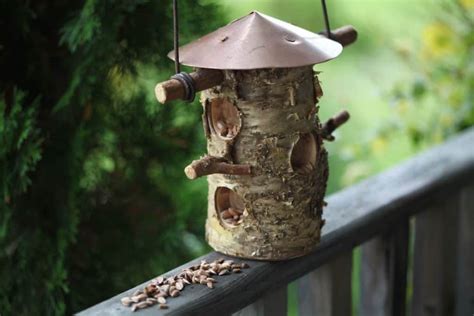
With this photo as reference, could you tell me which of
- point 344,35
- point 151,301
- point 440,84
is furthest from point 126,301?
point 440,84

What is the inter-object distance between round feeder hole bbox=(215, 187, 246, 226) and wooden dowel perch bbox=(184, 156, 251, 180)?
73 millimetres

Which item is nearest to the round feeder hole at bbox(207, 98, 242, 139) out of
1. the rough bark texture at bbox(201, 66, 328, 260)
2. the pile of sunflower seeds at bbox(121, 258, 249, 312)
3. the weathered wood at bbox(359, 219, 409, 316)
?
the rough bark texture at bbox(201, 66, 328, 260)

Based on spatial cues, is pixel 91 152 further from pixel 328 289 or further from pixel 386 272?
pixel 386 272

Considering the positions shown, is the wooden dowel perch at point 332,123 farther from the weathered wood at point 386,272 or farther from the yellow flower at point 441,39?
the yellow flower at point 441,39

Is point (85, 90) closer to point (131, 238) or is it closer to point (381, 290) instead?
point (131, 238)

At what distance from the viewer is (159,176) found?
160 cm

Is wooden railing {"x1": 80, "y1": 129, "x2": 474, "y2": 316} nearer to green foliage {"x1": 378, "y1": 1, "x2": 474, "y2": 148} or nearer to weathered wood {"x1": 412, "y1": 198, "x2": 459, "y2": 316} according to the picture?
weathered wood {"x1": 412, "y1": 198, "x2": 459, "y2": 316}

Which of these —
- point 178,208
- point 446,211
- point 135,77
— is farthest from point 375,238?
point 135,77

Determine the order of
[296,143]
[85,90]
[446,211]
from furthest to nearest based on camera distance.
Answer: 1. [446,211]
2. [85,90]
3. [296,143]

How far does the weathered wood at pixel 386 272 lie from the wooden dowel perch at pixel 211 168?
53 centimetres

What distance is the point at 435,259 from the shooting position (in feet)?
5.81

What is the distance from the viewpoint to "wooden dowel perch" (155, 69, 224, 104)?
1.02 meters

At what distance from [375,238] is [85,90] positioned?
26.6 inches

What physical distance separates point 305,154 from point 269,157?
8 cm
